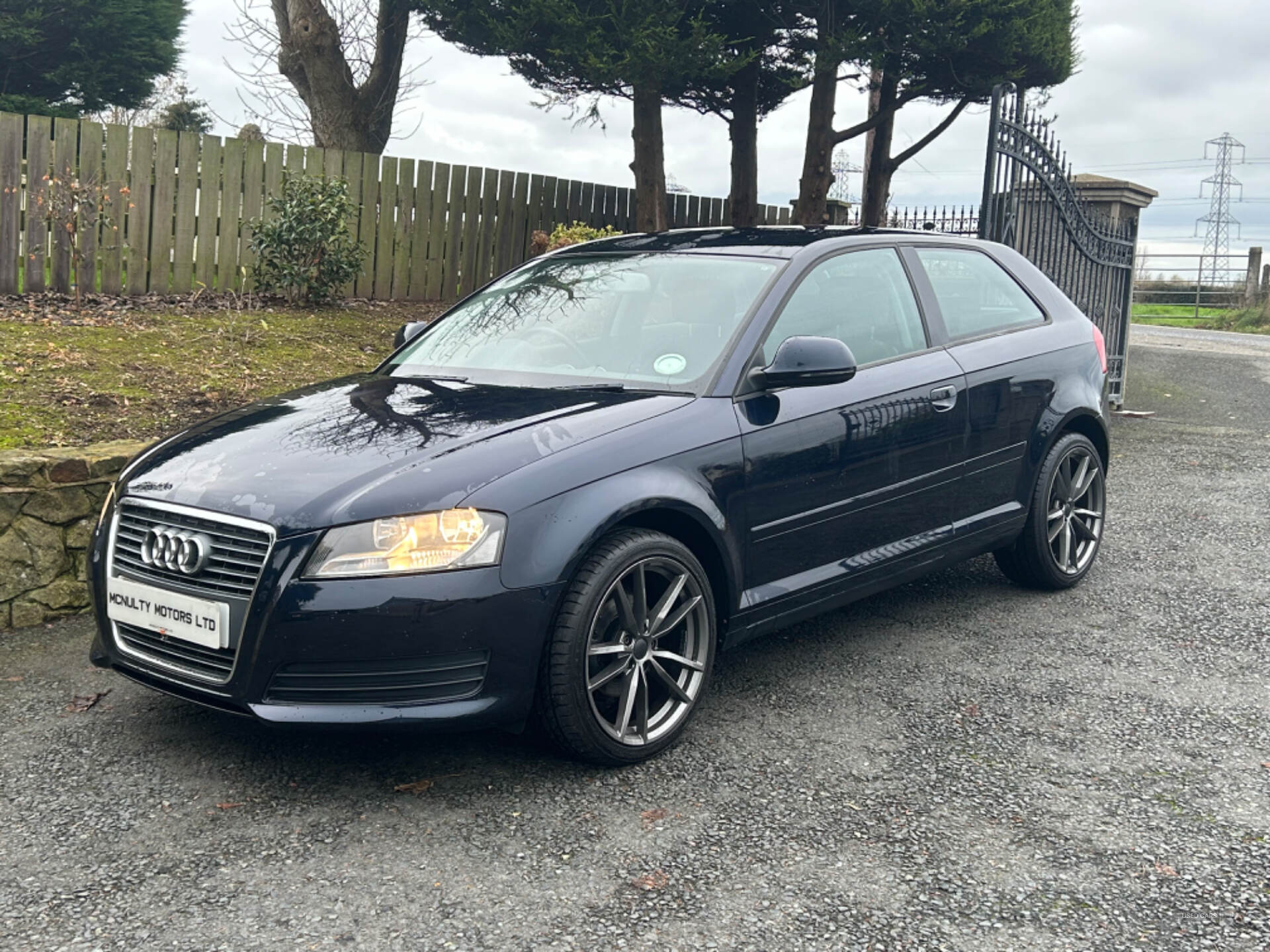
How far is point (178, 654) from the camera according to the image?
3432mm

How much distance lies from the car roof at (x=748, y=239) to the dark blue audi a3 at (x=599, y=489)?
0.8 inches

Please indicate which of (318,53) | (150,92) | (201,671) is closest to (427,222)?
(318,53)

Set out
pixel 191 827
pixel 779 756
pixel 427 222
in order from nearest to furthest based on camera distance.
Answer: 1. pixel 191 827
2. pixel 779 756
3. pixel 427 222

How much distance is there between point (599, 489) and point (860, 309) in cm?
171

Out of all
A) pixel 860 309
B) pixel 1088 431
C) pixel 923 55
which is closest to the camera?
pixel 860 309

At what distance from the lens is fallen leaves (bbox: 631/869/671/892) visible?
297 cm

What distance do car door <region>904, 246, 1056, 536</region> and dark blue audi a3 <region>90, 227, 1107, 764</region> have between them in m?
0.02

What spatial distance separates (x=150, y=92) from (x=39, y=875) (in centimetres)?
2571

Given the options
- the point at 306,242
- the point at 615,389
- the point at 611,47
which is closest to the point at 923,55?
the point at 611,47

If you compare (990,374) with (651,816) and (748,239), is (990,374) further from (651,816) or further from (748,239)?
(651,816)

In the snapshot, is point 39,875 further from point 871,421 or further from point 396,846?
point 871,421

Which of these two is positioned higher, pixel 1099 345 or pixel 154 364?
pixel 1099 345

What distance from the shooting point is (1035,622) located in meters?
5.27

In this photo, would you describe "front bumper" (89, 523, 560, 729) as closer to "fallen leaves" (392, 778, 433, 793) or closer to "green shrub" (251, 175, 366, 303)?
"fallen leaves" (392, 778, 433, 793)
